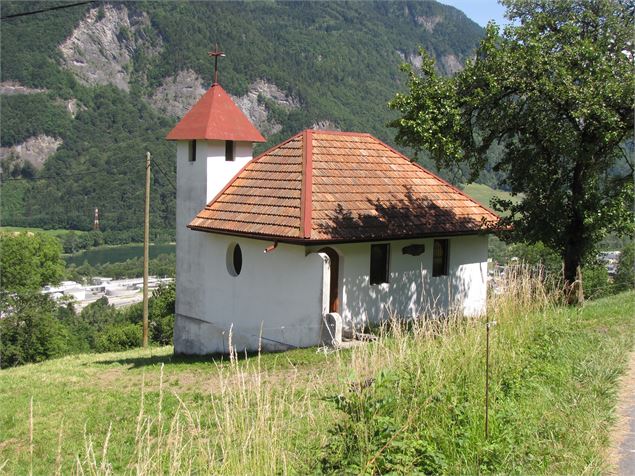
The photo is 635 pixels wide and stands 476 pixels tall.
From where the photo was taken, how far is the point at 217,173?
19906 mm

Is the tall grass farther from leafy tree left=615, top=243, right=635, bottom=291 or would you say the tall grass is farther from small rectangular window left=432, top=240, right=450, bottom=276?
leafy tree left=615, top=243, right=635, bottom=291

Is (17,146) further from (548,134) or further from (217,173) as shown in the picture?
(548,134)

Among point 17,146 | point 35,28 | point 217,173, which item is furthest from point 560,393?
point 35,28

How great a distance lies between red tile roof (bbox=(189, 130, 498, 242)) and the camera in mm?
16812

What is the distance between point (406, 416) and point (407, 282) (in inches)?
468

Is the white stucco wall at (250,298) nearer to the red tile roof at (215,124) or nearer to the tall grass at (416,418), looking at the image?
the red tile roof at (215,124)

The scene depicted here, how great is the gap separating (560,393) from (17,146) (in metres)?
127

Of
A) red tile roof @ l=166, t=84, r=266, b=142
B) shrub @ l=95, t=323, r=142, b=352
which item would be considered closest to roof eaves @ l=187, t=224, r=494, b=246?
red tile roof @ l=166, t=84, r=266, b=142

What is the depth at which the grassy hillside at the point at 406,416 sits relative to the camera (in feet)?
18.3

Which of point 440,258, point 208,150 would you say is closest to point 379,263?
point 440,258

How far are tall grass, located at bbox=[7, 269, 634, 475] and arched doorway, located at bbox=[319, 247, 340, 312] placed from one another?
8076mm

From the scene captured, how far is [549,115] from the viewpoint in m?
15.6

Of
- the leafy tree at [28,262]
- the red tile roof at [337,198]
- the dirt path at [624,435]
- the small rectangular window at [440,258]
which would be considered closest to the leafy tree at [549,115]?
the red tile roof at [337,198]

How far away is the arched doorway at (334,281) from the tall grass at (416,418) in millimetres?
8076
